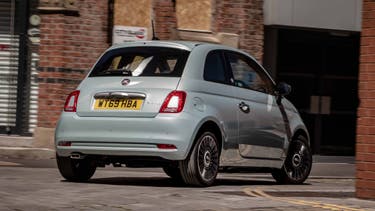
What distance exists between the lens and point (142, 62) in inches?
404

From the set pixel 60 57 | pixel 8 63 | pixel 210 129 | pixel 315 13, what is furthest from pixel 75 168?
pixel 315 13

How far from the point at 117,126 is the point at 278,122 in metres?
2.45

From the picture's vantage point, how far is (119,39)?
17844 mm

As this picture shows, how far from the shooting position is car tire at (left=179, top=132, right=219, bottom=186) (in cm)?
980

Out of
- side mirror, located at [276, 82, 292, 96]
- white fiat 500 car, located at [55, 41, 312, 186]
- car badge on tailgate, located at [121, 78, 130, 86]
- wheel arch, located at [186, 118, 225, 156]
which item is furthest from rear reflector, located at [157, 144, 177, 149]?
side mirror, located at [276, 82, 292, 96]

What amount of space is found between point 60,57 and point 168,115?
762 centimetres

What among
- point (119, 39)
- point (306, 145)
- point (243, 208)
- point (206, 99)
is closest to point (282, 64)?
point (119, 39)

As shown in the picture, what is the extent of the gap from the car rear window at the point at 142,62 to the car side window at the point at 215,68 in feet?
0.99

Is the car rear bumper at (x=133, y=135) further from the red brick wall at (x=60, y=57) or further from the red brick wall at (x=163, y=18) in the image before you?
the red brick wall at (x=163, y=18)

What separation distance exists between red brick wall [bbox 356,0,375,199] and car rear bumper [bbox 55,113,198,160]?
71.4 inches

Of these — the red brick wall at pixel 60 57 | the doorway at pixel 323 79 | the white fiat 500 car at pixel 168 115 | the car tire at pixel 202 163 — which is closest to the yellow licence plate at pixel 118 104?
the white fiat 500 car at pixel 168 115

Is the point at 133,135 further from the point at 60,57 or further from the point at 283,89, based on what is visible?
the point at 60,57

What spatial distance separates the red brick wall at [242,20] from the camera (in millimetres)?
19125

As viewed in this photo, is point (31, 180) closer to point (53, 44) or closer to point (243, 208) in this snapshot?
point (243, 208)
